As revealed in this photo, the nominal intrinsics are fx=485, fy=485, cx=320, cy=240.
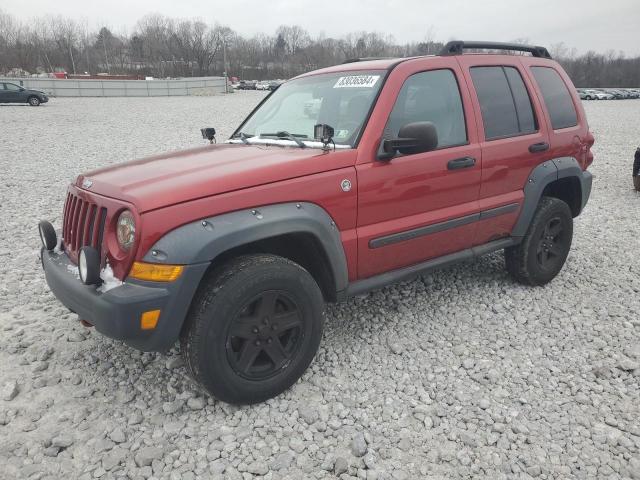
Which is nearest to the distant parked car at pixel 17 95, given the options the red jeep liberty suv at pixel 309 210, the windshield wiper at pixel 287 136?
the red jeep liberty suv at pixel 309 210

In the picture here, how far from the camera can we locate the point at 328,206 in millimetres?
2879

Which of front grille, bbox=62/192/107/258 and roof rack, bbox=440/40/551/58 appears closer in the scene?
front grille, bbox=62/192/107/258

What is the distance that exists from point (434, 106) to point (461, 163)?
455 millimetres

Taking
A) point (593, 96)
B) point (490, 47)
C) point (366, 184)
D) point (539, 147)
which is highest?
point (593, 96)

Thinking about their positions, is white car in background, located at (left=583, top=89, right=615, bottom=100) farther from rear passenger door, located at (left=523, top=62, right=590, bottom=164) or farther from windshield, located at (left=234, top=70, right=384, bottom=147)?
windshield, located at (left=234, top=70, right=384, bottom=147)

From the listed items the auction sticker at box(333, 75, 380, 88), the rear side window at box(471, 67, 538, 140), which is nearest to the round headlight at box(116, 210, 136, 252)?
the auction sticker at box(333, 75, 380, 88)

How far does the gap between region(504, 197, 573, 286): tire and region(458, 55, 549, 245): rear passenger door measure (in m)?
0.31

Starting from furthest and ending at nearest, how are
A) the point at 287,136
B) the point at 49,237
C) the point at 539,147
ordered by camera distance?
the point at 539,147 → the point at 287,136 → the point at 49,237

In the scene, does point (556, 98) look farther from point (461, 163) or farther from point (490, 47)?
point (461, 163)

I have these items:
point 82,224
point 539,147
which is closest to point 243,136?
point 82,224

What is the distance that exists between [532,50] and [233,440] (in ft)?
13.8

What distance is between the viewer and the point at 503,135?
3797mm

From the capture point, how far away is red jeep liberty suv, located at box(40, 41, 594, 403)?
2.44 m

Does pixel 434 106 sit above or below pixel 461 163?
above
